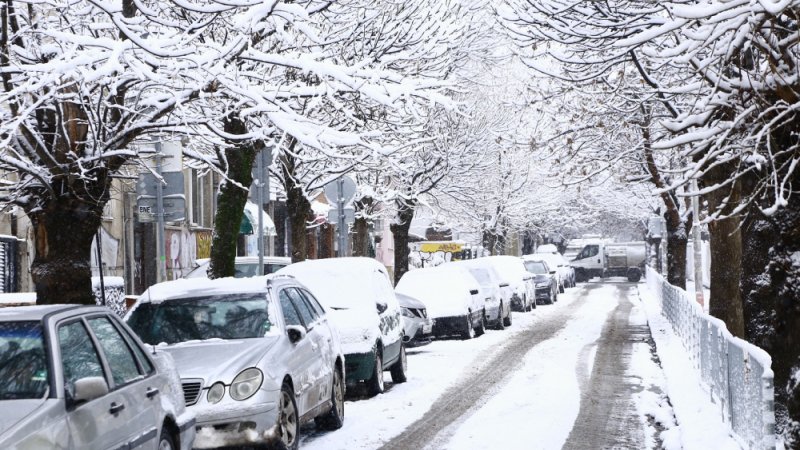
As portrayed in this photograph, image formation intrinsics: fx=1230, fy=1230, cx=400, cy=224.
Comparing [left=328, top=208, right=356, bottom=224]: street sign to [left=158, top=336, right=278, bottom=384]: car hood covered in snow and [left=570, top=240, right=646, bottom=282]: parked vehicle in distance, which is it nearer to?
[left=158, top=336, right=278, bottom=384]: car hood covered in snow

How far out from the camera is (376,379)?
49.5ft

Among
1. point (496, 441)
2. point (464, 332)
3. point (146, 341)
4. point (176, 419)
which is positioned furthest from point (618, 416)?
point (464, 332)

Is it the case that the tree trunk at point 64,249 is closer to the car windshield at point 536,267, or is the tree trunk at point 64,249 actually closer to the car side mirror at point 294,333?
the car side mirror at point 294,333

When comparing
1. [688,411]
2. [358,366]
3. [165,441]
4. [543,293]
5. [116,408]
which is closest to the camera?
[116,408]

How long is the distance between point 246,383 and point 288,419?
0.67m

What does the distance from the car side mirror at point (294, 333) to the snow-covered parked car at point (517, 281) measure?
2408 cm

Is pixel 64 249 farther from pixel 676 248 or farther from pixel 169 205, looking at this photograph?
pixel 676 248

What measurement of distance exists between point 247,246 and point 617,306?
42.4 feet

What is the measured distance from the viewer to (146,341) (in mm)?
11070

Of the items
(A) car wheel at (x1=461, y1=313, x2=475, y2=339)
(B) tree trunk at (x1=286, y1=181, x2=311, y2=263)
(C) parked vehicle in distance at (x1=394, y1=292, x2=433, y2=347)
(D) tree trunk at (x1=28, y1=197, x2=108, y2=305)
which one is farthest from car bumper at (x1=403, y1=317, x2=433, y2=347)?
(D) tree trunk at (x1=28, y1=197, x2=108, y2=305)

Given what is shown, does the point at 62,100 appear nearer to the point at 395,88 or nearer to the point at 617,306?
the point at 395,88

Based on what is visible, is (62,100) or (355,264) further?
(355,264)

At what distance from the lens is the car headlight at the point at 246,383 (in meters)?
9.91

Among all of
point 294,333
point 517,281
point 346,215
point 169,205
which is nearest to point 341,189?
point 346,215
